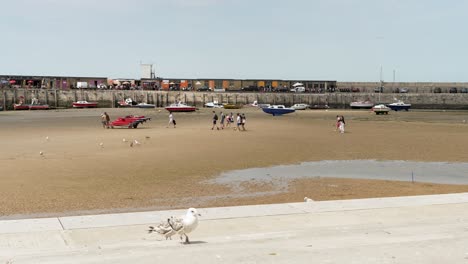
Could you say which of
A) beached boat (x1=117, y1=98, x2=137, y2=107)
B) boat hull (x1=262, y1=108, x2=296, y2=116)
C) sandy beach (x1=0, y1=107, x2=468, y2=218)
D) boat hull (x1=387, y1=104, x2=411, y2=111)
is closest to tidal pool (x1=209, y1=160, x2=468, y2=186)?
sandy beach (x1=0, y1=107, x2=468, y2=218)

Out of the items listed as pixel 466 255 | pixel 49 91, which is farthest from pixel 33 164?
pixel 49 91

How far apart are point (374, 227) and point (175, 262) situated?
12.4 ft

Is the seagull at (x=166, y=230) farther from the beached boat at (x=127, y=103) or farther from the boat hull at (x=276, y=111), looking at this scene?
the beached boat at (x=127, y=103)

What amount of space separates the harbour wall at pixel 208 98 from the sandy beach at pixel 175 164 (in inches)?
2206

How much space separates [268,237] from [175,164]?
13.9 m

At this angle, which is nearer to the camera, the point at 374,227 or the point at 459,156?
the point at 374,227

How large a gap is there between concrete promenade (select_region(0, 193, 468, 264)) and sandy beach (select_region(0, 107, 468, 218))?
3.30 metres

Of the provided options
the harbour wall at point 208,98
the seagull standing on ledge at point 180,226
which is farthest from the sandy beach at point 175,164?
the harbour wall at point 208,98

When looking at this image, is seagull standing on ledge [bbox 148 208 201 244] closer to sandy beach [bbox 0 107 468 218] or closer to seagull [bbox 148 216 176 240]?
seagull [bbox 148 216 176 240]

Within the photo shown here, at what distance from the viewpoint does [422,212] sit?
11188 millimetres

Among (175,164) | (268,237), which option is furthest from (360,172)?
(268,237)

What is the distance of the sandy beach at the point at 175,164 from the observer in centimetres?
1498

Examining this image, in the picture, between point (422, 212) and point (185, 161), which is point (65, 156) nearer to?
point (185, 161)

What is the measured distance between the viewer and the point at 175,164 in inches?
900
